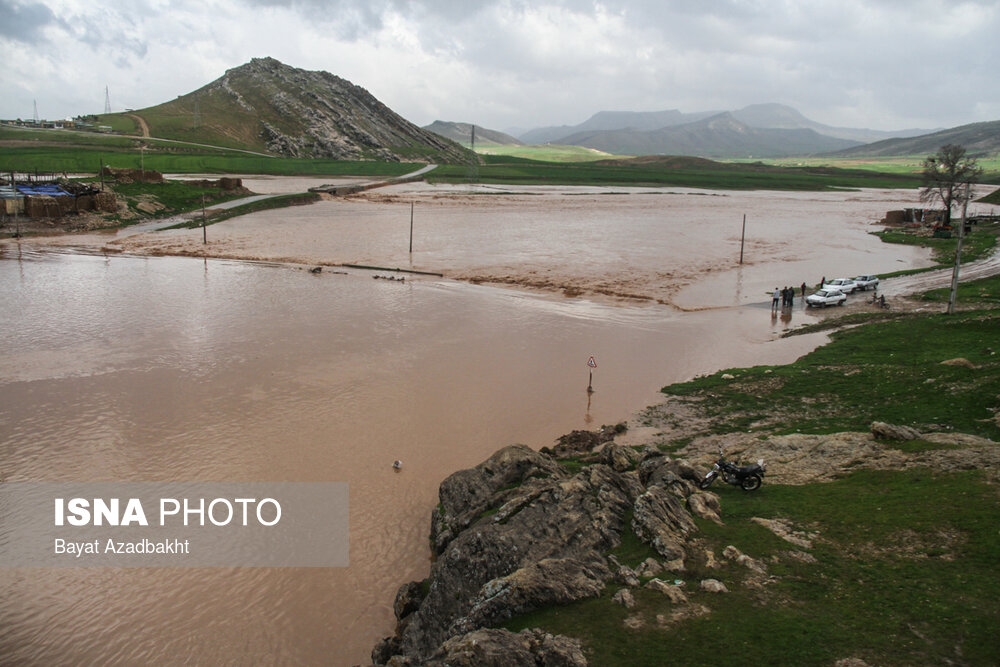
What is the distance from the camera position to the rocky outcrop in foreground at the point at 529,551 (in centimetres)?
813

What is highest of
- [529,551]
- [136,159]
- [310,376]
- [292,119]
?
[292,119]

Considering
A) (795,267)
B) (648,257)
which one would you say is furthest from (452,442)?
(795,267)

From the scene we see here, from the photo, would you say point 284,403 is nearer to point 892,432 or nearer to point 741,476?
point 741,476

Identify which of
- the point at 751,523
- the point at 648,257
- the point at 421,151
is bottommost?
the point at 751,523

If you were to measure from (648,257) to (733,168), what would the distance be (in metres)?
150

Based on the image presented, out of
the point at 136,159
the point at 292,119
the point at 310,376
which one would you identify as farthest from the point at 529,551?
the point at 292,119

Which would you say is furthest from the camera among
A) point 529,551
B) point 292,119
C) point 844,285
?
point 292,119

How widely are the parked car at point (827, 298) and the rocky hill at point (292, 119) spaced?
113m

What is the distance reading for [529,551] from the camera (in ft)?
33.3

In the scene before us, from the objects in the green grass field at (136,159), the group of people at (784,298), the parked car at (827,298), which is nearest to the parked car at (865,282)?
the parked car at (827,298)

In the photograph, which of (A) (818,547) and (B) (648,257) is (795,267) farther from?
(A) (818,547)

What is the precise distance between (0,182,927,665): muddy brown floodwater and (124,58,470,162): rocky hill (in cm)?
8124

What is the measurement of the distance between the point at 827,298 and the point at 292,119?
5068 inches

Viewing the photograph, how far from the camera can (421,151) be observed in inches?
6033
